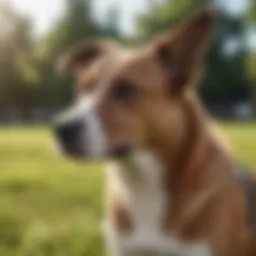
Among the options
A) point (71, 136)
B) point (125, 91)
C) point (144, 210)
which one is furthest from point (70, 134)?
point (144, 210)

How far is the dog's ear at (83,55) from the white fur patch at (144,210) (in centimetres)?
21

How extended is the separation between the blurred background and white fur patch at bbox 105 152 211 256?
0.14 m

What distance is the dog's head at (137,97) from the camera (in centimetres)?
118

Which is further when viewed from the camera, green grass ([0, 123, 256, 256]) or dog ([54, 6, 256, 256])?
green grass ([0, 123, 256, 256])

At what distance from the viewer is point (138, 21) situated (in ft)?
4.83

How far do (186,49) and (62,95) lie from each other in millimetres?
324

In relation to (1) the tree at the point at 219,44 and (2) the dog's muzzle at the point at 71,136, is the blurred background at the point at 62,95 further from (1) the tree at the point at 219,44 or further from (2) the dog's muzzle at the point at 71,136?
(2) the dog's muzzle at the point at 71,136

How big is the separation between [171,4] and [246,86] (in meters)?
0.23

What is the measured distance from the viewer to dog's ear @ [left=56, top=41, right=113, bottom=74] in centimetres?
134

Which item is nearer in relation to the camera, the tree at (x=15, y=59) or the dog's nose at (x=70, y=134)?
the dog's nose at (x=70, y=134)

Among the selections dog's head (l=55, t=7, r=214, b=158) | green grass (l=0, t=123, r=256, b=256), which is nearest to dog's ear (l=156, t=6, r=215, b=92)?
dog's head (l=55, t=7, r=214, b=158)

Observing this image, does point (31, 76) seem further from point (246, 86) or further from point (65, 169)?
point (246, 86)

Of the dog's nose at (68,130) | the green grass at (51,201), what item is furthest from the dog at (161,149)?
the green grass at (51,201)

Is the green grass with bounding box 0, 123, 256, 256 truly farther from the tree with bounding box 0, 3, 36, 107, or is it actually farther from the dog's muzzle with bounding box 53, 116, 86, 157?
the dog's muzzle with bounding box 53, 116, 86, 157
